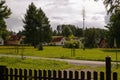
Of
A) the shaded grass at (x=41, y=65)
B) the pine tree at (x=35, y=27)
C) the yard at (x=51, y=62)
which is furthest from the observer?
the pine tree at (x=35, y=27)

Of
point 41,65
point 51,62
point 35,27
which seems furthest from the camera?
point 35,27

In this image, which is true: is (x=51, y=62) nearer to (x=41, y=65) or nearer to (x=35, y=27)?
(x=41, y=65)

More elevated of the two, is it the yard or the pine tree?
the pine tree

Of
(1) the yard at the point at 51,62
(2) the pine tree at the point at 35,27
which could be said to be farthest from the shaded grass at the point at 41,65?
(2) the pine tree at the point at 35,27

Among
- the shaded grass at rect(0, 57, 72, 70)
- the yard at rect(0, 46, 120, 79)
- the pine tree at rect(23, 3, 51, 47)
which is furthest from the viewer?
the pine tree at rect(23, 3, 51, 47)

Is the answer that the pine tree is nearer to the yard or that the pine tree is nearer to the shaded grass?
the yard

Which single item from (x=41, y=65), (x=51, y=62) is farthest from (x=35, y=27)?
(x=41, y=65)

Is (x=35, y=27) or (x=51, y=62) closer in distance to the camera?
(x=51, y=62)

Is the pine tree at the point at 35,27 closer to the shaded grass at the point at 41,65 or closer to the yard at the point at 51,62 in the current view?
the yard at the point at 51,62

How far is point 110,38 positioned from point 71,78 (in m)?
72.4

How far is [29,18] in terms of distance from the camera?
91.2 m

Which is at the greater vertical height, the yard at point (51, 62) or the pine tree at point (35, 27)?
the pine tree at point (35, 27)

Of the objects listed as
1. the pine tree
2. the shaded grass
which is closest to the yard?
the shaded grass

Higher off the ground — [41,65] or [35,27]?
[35,27]
